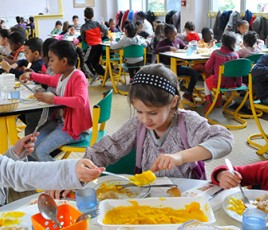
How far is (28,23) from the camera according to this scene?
40.6 feet

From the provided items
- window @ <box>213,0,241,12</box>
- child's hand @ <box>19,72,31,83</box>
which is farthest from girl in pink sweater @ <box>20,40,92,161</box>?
window @ <box>213,0,241,12</box>

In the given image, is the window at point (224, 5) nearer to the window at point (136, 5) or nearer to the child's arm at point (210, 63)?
the window at point (136, 5)

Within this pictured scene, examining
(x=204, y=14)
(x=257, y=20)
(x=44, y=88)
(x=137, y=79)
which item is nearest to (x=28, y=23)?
(x=204, y=14)

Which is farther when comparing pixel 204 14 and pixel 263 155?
pixel 204 14

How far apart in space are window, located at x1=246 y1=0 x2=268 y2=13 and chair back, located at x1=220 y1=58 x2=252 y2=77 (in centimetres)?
401

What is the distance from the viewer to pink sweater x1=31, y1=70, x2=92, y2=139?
2676 mm

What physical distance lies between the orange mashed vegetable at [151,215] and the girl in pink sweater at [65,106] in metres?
1.54

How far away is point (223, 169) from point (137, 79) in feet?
1.82

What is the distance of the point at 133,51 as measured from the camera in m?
5.90

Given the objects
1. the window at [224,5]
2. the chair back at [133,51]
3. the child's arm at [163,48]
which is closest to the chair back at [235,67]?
the child's arm at [163,48]

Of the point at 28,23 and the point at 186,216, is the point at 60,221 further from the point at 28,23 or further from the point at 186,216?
the point at 28,23

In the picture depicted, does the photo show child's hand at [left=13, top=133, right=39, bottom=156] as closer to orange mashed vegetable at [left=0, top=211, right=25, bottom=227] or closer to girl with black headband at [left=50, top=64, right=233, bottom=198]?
girl with black headband at [left=50, top=64, right=233, bottom=198]

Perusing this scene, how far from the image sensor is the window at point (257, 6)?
25.1 feet

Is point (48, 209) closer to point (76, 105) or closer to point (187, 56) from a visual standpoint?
point (76, 105)
